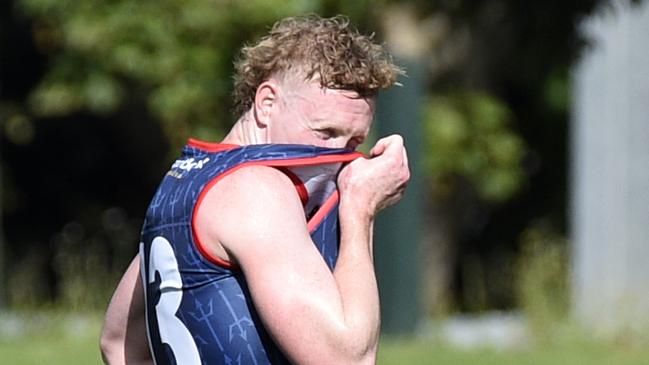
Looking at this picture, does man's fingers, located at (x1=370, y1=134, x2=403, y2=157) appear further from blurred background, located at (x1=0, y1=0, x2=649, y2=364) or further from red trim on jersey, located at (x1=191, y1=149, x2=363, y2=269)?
blurred background, located at (x1=0, y1=0, x2=649, y2=364)

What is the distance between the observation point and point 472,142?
13703 millimetres

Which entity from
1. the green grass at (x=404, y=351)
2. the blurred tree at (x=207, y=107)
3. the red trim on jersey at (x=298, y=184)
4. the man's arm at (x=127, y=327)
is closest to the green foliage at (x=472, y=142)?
the blurred tree at (x=207, y=107)

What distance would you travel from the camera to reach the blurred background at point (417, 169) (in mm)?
11312

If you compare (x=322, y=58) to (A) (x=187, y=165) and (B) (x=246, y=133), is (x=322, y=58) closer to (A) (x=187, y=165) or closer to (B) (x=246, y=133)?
(B) (x=246, y=133)

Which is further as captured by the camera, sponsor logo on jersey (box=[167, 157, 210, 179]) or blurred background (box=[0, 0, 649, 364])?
blurred background (box=[0, 0, 649, 364])

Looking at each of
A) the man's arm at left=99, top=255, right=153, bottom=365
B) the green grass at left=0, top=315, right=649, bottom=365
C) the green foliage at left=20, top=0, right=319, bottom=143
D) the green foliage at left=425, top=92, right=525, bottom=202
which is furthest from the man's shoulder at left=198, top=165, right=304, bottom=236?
the green foliage at left=425, top=92, right=525, bottom=202

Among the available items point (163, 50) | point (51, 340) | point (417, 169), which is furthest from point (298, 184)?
point (163, 50)

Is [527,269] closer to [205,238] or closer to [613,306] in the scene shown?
[613,306]

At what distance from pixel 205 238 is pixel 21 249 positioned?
13976 millimetres

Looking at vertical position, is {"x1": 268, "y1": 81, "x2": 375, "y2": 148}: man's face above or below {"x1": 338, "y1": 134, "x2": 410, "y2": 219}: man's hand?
above

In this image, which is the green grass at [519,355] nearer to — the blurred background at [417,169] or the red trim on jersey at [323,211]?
the blurred background at [417,169]

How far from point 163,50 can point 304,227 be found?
8.95 m

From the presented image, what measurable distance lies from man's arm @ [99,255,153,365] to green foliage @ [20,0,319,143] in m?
7.51

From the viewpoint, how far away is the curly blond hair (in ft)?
11.0
